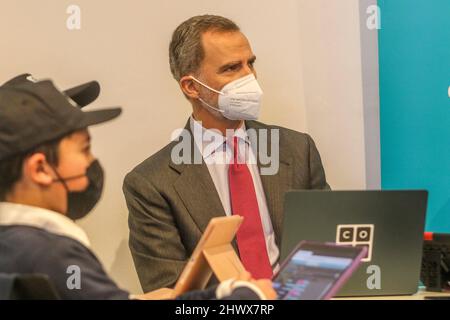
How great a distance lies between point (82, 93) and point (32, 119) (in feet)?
1.39

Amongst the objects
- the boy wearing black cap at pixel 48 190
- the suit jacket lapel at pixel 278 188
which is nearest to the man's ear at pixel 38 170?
the boy wearing black cap at pixel 48 190

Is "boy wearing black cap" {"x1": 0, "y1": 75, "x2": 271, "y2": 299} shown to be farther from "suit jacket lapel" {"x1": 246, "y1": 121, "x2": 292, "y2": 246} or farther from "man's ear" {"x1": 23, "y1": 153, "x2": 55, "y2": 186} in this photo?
"suit jacket lapel" {"x1": 246, "y1": 121, "x2": 292, "y2": 246}

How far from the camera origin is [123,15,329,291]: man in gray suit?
292 cm

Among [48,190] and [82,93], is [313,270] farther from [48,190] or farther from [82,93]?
[82,93]

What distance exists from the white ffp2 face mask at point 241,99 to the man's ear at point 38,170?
1.29 meters

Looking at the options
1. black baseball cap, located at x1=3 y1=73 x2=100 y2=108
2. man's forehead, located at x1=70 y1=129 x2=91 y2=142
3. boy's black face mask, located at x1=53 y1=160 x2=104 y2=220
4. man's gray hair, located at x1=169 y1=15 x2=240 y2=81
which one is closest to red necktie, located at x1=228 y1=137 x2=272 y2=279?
man's gray hair, located at x1=169 y1=15 x2=240 y2=81

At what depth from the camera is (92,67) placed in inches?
127

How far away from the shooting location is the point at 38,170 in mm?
1888

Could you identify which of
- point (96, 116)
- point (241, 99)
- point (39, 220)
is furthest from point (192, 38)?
point (39, 220)

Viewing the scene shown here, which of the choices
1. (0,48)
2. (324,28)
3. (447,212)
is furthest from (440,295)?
(0,48)

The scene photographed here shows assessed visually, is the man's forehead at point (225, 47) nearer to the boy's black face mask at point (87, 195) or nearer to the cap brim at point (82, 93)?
the cap brim at point (82, 93)

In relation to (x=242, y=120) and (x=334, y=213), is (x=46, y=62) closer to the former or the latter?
(x=242, y=120)

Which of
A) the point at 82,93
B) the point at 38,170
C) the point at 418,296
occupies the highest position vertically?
the point at 82,93
